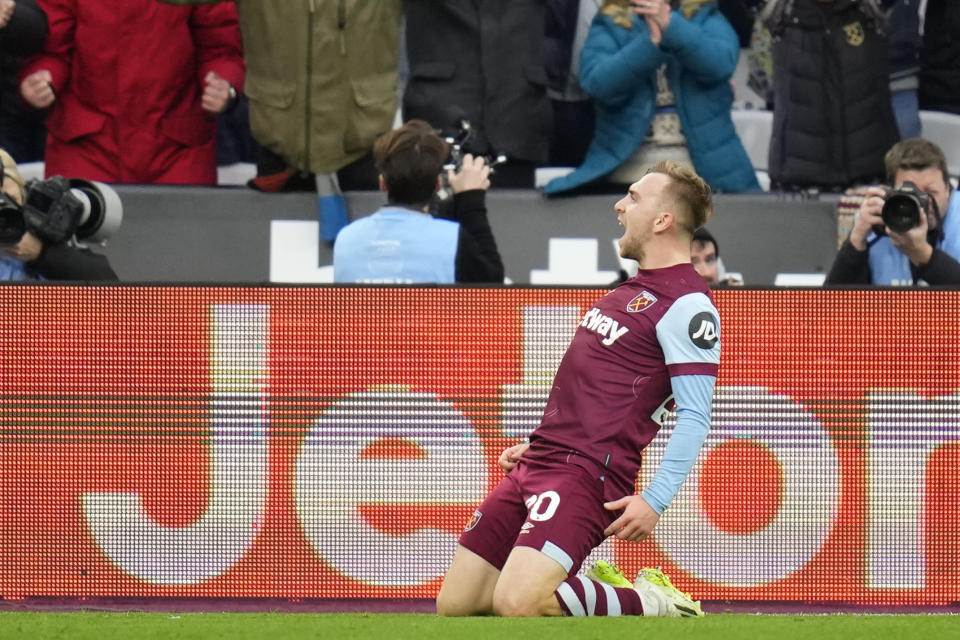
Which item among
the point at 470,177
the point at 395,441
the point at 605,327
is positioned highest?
the point at 470,177

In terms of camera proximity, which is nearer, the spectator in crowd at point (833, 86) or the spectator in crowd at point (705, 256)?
the spectator in crowd at point (705, 256)

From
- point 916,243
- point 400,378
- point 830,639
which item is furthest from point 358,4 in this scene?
point 830,639

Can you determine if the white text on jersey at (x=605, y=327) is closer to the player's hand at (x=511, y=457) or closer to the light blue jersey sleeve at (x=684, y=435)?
the light blue jersey sleeve at (x=684, y=435)

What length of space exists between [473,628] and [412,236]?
7.26 ft

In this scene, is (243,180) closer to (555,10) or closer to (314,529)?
(555,10)

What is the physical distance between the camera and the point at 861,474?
5.82 metres

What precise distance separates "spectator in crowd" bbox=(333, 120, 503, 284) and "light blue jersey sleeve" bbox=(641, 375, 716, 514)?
176 cm

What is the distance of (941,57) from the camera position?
313 inches

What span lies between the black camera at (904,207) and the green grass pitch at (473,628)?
2.07 m

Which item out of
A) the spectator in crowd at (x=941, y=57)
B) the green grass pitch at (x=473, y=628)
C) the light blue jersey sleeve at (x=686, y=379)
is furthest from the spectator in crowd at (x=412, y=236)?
the spectator in crowd at (x=941, y=57)

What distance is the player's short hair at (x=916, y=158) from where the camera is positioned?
6641mm

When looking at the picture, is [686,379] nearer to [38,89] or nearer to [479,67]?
[479,67]

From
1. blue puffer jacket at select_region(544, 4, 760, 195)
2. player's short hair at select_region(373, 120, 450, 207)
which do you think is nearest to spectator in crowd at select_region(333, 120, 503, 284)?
player's short hair at select_region(373, 120, 450, 207)

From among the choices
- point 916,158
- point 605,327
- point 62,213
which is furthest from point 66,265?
point 916,158
